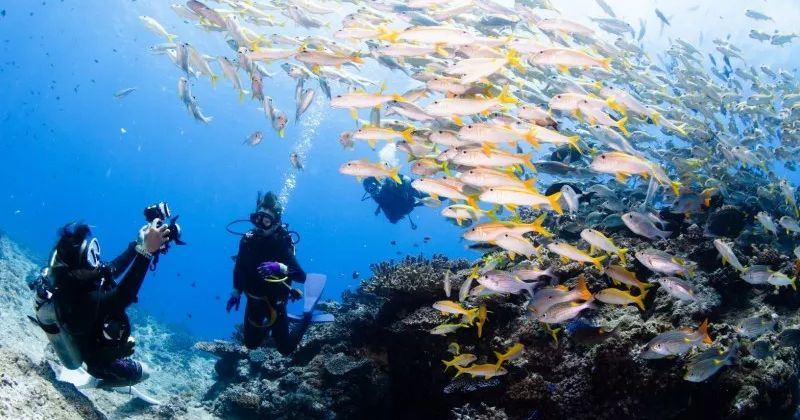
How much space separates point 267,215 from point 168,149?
111975 mm

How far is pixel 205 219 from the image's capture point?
139500 millimetres

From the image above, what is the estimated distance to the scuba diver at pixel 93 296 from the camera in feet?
13.2

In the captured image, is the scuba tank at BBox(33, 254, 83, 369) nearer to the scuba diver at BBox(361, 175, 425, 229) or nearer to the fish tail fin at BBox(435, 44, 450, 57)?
the fish tail fin at BBox(435, 44, 450, 57)

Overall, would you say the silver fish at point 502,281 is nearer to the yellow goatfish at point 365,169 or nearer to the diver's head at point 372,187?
the yellow goatfish at point 365,169

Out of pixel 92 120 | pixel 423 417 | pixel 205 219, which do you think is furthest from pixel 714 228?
pixel 205 219

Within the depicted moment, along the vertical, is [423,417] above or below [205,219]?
above

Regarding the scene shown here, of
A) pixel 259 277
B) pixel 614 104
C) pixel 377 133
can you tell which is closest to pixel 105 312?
pixel 259 277

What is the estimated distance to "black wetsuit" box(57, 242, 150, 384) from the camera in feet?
13.4

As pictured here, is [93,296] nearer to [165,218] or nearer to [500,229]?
[165,218]

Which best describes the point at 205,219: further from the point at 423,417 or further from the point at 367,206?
the point at 423,417

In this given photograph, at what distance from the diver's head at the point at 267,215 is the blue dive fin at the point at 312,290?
234 centimetres

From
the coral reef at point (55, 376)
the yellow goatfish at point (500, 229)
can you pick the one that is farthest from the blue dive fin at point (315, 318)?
the yellow goatfish at point (500, 229)

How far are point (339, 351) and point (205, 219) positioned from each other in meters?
145

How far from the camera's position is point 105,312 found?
449 cm
